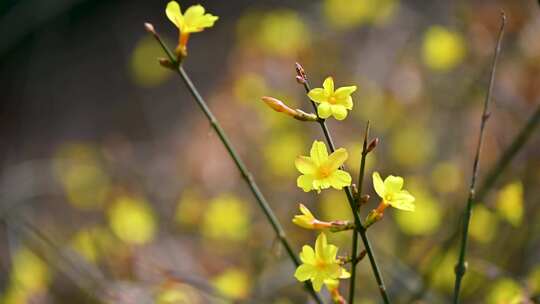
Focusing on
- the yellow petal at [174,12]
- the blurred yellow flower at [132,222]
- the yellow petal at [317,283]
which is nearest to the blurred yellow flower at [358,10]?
the blurred yellow flower at [132,222]

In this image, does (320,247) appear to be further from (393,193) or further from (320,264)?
(393,193)

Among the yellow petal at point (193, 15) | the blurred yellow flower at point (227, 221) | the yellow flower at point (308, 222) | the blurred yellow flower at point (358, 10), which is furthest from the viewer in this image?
the blurred yellow flower at point (358, 10)

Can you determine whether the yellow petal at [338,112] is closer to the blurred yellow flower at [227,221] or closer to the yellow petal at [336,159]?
the yellow petal at [336,159]

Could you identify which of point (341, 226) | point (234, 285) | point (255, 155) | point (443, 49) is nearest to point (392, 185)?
point (341, 226)

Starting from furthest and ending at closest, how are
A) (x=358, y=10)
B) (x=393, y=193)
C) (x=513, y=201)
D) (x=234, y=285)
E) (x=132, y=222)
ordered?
(x=358, y=10), (x=132, y=222), (x=234, y=285), (x=513, y=201), (x=393, y=193)

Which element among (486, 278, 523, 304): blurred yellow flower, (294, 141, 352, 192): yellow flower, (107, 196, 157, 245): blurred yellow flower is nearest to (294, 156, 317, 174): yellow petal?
(294, 141, 352, 192): yellow flower

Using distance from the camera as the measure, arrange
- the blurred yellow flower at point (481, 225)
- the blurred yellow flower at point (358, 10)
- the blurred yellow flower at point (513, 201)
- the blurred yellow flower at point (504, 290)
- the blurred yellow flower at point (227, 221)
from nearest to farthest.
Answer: the blurred yellow flower at point (513, 201) → the blurred yellow flower at point (504, 290) → the blurred yellow flower at point (481, 225) → the blurred yellow flower at point (227, 221) → the blurred yellow flower at point (358, 10)
